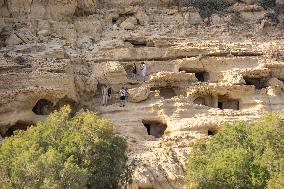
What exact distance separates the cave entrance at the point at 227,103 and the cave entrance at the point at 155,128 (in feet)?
9.91

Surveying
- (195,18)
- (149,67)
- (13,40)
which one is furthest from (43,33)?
(195,18)

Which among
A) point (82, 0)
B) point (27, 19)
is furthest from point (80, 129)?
point (82, 0)

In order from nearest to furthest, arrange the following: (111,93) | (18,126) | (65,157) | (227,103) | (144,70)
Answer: (65,157)
(18,126)
(111,93)
(227,103)
(144,70)

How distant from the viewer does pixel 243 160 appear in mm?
17781

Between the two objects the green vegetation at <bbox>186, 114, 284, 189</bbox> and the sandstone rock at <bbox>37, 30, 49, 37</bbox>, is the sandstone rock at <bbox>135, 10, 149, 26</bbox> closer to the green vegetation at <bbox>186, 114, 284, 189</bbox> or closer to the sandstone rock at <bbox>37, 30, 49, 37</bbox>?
the sandstone rock at <bbox>37, 30, 49, 37</bbox>

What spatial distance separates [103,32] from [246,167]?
43.8ft

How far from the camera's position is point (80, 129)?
59.6 ft

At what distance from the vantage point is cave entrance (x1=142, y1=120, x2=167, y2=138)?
24.6 meters

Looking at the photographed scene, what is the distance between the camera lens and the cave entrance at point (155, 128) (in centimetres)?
2456

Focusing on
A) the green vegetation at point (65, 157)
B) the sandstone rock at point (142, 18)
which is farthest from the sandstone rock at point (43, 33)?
the green vegetation at point (65, 157)

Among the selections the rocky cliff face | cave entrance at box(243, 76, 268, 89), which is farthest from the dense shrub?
cave entrance at box(243, 76, 268, 89)

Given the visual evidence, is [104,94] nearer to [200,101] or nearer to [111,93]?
[111,93]

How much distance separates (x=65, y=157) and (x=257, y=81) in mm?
12336

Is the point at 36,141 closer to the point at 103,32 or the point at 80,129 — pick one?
the point at 80,129
